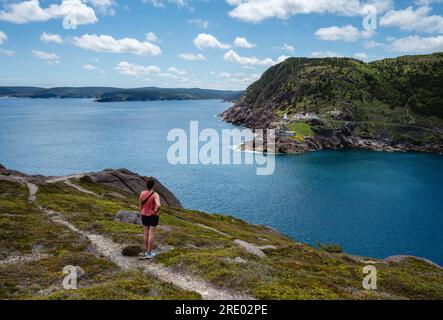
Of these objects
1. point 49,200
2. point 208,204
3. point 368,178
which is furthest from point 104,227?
point 368,178

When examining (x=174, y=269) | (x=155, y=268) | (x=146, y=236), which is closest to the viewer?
(x=174, y=269)

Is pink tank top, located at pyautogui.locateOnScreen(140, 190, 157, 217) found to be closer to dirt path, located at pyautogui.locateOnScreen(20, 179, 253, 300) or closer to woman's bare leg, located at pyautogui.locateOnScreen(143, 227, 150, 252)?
woman's bare leg, located at pyautogui.locateOnScreen(143, 227, 150, 252)

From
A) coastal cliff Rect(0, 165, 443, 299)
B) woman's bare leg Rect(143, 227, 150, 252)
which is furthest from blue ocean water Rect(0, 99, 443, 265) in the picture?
woman's bare leg Rect(143, 227, 150, 252)

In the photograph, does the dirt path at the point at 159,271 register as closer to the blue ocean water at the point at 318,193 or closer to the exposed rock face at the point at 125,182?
the exposed rock face at the point at 125,182

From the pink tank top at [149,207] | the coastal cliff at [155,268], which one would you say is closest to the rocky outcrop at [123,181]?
the coastal cliff at [155,268]

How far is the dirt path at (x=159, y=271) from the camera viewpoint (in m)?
22.2

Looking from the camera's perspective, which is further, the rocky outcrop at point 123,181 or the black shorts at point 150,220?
the rocky outcrop at point 123,181

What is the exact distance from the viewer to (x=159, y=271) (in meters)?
26.0

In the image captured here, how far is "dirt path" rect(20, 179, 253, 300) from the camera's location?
22219 millimetres

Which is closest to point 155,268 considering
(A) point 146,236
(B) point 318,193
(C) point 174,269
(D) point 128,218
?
(C) point 174,269

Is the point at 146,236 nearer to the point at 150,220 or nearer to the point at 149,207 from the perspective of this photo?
the point at 150,220

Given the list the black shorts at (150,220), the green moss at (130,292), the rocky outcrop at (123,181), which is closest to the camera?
the green moss at (130,292)

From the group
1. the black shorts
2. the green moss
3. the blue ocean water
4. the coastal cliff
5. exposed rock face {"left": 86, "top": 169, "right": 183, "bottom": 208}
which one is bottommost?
the blue ocean water
